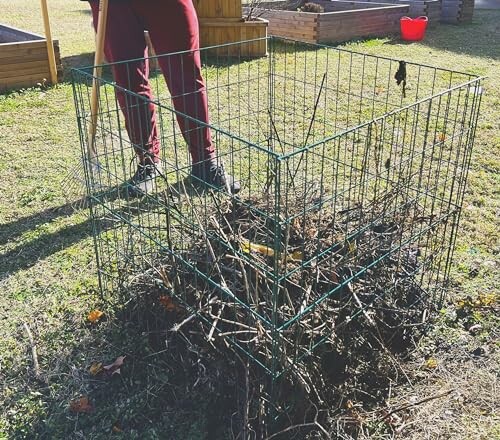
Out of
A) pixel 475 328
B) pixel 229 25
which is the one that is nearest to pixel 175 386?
pixel 475 328

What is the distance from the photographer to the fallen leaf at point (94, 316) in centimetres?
262

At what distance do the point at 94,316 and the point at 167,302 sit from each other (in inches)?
16.0

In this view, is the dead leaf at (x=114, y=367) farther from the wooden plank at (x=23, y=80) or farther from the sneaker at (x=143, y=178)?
the wooden plank at (x=23, y=80)

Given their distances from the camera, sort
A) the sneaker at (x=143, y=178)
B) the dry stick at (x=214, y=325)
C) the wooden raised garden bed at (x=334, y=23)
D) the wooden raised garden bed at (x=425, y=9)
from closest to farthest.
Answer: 1. the dry stick at (x=214, y=325)
2. the sneaker at (x=143, y=178)
3. the wooden raised garden bed at (x=334, y=23)
4. the wooden raised garden bed at (x=425, y=9)

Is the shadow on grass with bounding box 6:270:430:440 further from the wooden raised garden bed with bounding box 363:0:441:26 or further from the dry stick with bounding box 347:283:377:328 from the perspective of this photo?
the wooden raised garden bed with bounding box 363:0:441:26

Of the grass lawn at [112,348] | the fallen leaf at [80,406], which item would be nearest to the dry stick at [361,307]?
the grass lawn at [112,348]

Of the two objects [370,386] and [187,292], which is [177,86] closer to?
[187,292]

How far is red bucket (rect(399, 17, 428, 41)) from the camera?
8445 mm

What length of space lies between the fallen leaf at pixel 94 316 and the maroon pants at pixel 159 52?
3.22ft

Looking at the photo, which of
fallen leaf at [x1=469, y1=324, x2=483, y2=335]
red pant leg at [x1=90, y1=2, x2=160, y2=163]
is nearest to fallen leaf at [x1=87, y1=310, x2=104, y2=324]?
red pant leg at [x1=90, y1=2, x2=160, y2=163]

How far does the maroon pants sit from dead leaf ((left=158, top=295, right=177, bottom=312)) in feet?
3.48

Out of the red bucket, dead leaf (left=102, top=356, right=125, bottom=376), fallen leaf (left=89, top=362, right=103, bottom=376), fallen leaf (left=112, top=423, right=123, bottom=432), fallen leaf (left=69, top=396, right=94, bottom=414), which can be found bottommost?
fallen leaf (left=112, top=423, right=123, bottom=432)

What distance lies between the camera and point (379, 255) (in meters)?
2.47

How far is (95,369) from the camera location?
7.70 feet
